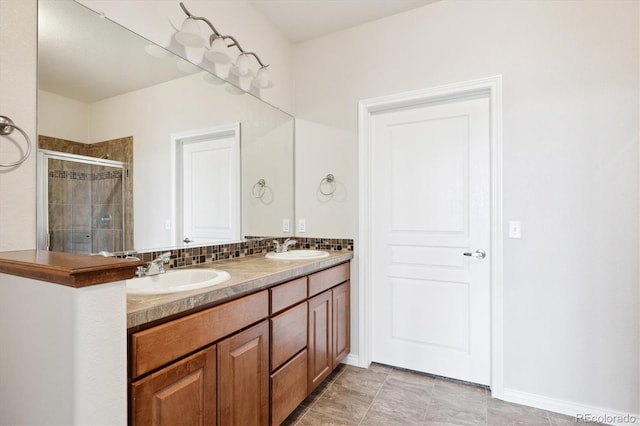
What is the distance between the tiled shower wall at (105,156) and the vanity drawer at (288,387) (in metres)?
0.98

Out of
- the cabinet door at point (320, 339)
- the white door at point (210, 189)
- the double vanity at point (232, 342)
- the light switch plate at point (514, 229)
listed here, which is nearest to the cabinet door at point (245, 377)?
the double vanity at point (232, 342)

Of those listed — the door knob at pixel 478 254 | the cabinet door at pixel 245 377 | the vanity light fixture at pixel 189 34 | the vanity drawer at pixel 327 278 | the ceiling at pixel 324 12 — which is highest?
the ceiling at pixel 324 12

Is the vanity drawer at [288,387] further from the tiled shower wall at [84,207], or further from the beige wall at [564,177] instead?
the beige wall at [564,177]

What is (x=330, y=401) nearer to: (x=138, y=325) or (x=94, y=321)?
(x=138, y=325)

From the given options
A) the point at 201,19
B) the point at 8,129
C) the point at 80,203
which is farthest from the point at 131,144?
the point at 201,19

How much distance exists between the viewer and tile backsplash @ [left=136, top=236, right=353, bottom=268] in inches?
69.7

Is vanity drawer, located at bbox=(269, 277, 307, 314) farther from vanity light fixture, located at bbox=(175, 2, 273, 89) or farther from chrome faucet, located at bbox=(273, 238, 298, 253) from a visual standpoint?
vanity light fixture, located at bbox=(175, 2, 273, 89)

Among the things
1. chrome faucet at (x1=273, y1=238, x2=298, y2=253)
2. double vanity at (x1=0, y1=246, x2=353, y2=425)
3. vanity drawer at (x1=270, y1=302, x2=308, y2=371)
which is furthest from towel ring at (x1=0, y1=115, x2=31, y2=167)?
chrome faucet at (x1=273, y1=238, x2=298, y2=253)

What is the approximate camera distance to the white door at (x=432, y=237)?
219 centimetres

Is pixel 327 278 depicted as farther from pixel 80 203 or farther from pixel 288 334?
pixel 80 203

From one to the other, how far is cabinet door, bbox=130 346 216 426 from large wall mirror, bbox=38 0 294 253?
68cm

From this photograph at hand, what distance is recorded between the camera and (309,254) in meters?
2.42

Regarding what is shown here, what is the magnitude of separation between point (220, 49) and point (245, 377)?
187 centimetres

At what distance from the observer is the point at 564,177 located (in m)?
1.89
